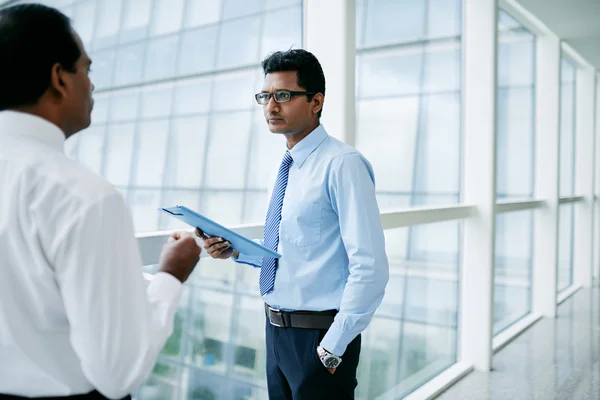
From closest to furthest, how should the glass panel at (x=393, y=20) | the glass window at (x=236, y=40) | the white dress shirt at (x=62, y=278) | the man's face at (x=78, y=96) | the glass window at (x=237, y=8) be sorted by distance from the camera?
the white dress shirt at (x=62, y=278), the man's face at (x=78, y=96), the glass window at (x=236, y=40), the glass window at (x=237, y=8), the glass panel at (x=393, y=20)

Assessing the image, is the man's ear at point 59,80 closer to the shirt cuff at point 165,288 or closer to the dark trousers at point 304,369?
the shirt cuff at point 165,288

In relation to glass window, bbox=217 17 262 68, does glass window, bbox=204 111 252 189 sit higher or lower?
lower

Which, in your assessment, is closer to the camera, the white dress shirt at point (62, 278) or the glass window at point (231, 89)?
the white dress shirt at point (62, 278)

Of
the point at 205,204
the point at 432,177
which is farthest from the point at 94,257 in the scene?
the point at 432,177

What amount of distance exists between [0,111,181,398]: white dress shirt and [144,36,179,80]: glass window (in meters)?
1.67

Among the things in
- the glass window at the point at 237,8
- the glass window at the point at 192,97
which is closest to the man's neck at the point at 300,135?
the glass window at the point at 192,97

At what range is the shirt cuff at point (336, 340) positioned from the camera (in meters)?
1.75

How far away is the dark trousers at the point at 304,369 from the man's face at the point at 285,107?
0.71m

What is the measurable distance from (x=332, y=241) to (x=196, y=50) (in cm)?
223

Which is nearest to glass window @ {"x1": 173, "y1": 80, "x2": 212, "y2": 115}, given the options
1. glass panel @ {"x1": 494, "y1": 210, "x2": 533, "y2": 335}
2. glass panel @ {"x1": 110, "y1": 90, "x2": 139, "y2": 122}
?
glass panel @ {"x1": 110, "y1": 90, "x2": 139, "y2": 122}

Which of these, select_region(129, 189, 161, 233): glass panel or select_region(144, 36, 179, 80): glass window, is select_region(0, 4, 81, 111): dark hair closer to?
select_region(129, 189, 161, 233): glass panel

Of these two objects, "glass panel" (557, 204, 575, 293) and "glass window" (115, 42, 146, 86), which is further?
"glass panel" (557, 204, 575, 293)

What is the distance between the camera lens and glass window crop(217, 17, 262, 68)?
518 cm

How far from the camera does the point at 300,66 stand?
74.4 inches
